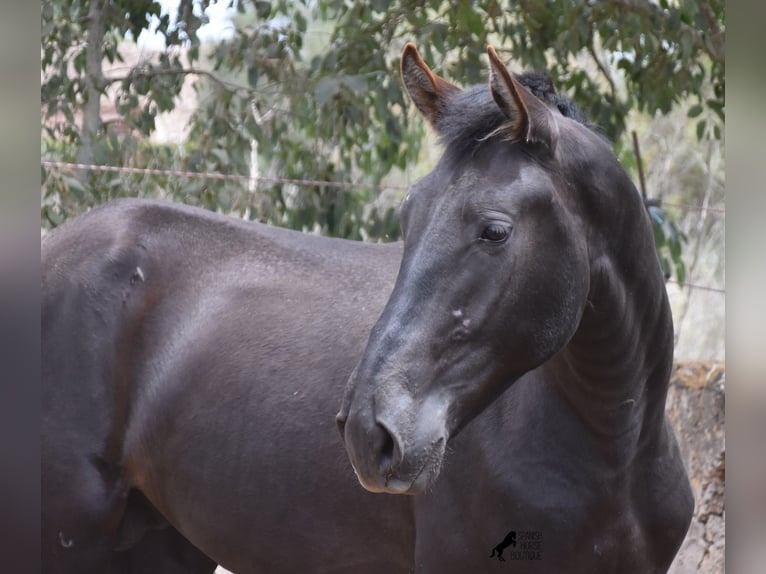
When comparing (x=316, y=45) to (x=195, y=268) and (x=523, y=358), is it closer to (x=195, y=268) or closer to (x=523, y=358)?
(x=195, y=268)

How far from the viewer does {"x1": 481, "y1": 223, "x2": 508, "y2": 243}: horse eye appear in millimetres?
1753

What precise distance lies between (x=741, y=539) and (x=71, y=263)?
81.2 inches

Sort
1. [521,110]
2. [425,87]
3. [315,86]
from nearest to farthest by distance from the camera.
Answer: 1. [521,110]
2. [425,87]
3. [315,86]

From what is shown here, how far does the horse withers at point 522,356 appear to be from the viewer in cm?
173

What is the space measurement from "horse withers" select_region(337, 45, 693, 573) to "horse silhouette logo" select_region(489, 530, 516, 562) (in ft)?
0.05

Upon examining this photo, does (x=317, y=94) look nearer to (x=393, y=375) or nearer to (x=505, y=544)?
(x=505, y=544)

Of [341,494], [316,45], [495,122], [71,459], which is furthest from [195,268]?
[316,45]

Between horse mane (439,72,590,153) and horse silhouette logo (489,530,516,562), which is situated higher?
horse mane (439,72,590,153)

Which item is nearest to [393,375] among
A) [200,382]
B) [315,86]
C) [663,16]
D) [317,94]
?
[200,382]

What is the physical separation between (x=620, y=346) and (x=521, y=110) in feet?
1.77

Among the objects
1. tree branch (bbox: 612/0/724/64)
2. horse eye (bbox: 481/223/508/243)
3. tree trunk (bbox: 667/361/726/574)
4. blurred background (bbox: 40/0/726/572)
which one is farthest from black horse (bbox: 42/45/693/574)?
tree branch (bbox: 612/0/724/64)

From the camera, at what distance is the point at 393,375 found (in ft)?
5.54

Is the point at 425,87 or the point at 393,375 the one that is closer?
the point at 393,375

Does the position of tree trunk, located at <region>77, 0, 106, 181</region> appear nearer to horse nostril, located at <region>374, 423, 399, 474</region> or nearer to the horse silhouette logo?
the horse silhouette logo
